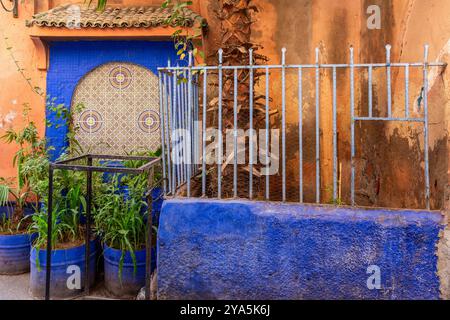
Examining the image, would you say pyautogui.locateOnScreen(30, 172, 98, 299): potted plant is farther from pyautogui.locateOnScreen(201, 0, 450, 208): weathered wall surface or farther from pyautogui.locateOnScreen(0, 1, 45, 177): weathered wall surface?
pyautogui.locateOnScreen(201, 0, 450, 208): weathered wall surface

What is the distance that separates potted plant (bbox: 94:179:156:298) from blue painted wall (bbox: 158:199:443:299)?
90 cm

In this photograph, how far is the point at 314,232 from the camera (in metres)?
3.01

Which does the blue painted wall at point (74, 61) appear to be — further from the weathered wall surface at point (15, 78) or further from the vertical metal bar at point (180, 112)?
the vertical metal bar at point (180, 112)

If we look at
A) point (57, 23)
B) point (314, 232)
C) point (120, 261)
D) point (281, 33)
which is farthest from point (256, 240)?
point (57, 23)

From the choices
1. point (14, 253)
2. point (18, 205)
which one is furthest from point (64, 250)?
point (18, 205)

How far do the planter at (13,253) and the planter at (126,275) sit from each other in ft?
4.09

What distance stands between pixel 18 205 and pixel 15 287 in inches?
43.1

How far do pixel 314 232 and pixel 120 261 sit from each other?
2.08 m

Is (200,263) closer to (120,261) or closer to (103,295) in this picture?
(120,261)

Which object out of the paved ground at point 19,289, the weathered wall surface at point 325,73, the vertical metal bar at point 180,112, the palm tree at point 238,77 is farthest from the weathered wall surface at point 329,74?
the paved ground at point 19,289

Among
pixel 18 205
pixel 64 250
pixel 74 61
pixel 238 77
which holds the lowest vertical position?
pixel 64 250

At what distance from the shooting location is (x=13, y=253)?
4605mm

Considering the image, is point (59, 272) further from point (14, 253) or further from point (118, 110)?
point (118, 110)

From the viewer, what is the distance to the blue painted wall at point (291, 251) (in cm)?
292
